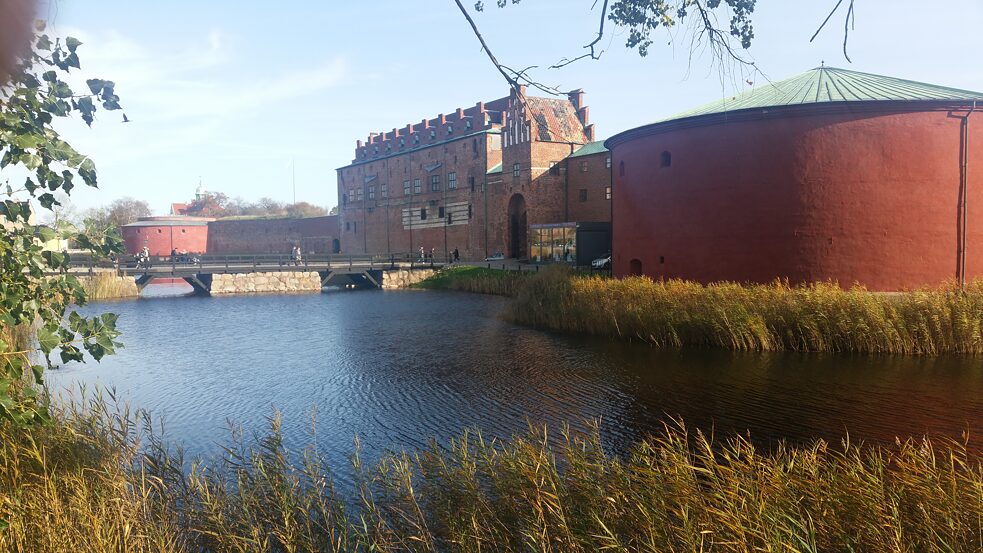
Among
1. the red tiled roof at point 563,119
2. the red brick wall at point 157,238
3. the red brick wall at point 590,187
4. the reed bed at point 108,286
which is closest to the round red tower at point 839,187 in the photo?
the red brick wall at point 590,187

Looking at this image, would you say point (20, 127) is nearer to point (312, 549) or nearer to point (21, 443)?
point (312, 549)

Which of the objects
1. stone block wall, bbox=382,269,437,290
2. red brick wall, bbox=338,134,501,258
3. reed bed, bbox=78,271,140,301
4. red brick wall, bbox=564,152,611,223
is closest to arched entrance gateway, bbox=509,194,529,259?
red brick wall, bbox=338,134,501,258

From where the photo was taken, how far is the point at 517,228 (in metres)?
34.2

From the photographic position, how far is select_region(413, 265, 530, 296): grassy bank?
81.4ft

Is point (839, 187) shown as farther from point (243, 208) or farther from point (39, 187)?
point (243, 208)

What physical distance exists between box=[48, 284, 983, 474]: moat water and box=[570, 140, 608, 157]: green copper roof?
55.8 feet

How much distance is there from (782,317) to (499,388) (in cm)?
506

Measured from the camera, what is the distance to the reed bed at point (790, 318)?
35.9 feet

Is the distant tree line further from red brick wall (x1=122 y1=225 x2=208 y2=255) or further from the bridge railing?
the bridge railing

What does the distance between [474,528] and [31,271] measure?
2.57 metres

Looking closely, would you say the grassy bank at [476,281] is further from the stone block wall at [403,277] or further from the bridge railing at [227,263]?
the bridge railing at [227,263]

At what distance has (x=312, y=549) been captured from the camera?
4133mm

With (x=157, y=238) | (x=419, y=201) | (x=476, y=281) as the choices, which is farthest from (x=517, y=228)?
(x=157, y=238)

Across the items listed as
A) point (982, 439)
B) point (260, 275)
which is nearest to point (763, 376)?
point (982, 439)
